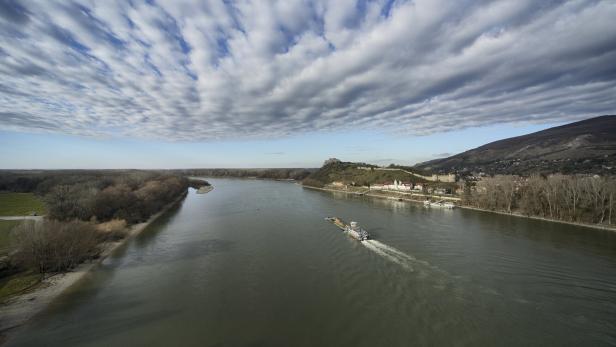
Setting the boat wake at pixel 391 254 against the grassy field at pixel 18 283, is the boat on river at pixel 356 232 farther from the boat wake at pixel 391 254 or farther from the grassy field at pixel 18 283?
the grassy field at pixel 18 283

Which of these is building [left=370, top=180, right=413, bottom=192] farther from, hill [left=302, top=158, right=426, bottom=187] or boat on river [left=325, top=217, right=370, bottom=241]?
boat on river [left=325, top=217, right=370, bottom=241]

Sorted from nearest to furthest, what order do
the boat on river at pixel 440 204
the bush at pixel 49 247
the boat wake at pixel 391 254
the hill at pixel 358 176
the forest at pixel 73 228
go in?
the bush at pixel 49 247 → the forest at pixel 73 228 → the boat wake at pixel 391 254 → the boat on river at pixel 440 204 → the hill at pixel 358 176

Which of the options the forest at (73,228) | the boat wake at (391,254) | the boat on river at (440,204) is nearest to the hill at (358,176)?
the boat on river at (440,204)

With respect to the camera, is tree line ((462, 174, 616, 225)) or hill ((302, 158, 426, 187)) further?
hill ((302, 158, 426, 187))

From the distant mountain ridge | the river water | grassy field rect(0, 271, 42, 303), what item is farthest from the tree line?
the distant mountain ridge

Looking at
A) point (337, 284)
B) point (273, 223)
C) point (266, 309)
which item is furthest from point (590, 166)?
point (266, 309)

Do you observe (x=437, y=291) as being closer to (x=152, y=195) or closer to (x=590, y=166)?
(x=152, y=195)
